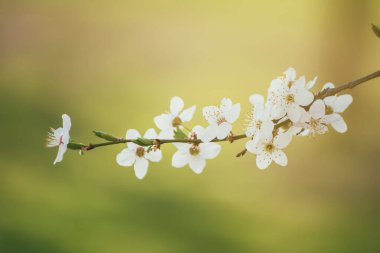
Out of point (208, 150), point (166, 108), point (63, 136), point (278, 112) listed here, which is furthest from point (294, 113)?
point (166, 108)

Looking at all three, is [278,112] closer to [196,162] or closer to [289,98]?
[289,98]

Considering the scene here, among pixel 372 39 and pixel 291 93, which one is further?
pixel 372 39

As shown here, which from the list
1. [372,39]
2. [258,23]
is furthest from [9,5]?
[372,39]

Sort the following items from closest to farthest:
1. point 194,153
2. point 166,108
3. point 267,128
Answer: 1. point 267,128
2. point 194,153
3. point 166,108

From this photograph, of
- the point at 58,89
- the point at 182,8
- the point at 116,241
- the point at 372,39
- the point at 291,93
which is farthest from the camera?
the point at 182,8

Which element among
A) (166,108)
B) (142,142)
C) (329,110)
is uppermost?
(166,108)

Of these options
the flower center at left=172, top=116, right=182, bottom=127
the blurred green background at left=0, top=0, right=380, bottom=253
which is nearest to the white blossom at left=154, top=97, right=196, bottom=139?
the flower center at left=172, top=116, right=182, bottom=127

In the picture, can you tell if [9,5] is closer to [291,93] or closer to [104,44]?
[104,44]
